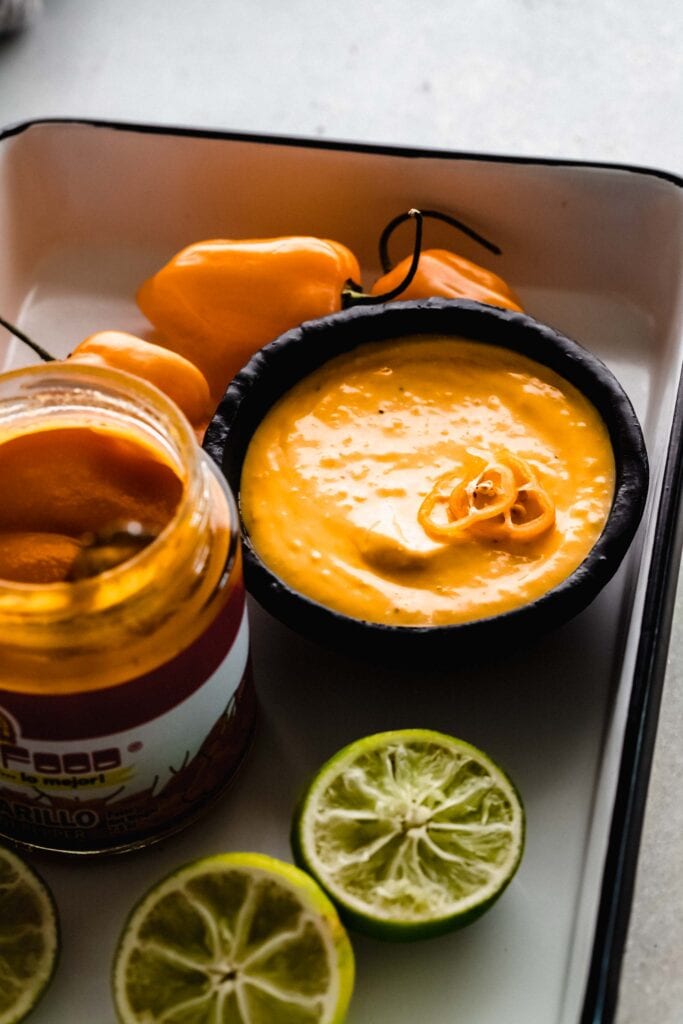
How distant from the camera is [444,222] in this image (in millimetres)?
1221

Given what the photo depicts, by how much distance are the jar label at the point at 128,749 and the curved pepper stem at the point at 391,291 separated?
1.20ft

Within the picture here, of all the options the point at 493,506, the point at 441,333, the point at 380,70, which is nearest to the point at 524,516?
the point at 493,506

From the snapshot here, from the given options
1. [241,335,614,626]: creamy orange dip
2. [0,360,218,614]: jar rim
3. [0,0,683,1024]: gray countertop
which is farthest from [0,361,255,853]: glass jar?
[0,0,683,1024]: gray countertop

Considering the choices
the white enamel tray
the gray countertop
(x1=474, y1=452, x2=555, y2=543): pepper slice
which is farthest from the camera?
the gray countertop

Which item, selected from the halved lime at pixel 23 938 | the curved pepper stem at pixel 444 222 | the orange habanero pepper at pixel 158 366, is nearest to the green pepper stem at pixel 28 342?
the orange habanero pepper at pixel 158 366

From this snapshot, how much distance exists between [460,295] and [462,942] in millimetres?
523

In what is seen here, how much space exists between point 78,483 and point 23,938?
0.27 metres

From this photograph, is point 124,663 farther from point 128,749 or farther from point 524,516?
point 524,516

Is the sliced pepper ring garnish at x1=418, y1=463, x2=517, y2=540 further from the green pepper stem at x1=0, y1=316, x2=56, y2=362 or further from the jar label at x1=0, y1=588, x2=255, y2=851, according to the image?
the green pepper stem at x1=0, y1=316, x2=56, y2=362

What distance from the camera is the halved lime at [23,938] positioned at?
30.9 inches

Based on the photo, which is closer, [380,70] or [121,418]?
[121,418]

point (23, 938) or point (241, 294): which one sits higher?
point (241, 294)

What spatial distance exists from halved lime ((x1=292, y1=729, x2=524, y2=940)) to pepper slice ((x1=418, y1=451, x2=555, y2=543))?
0.16m

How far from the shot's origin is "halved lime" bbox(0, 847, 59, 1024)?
785 millimetres
